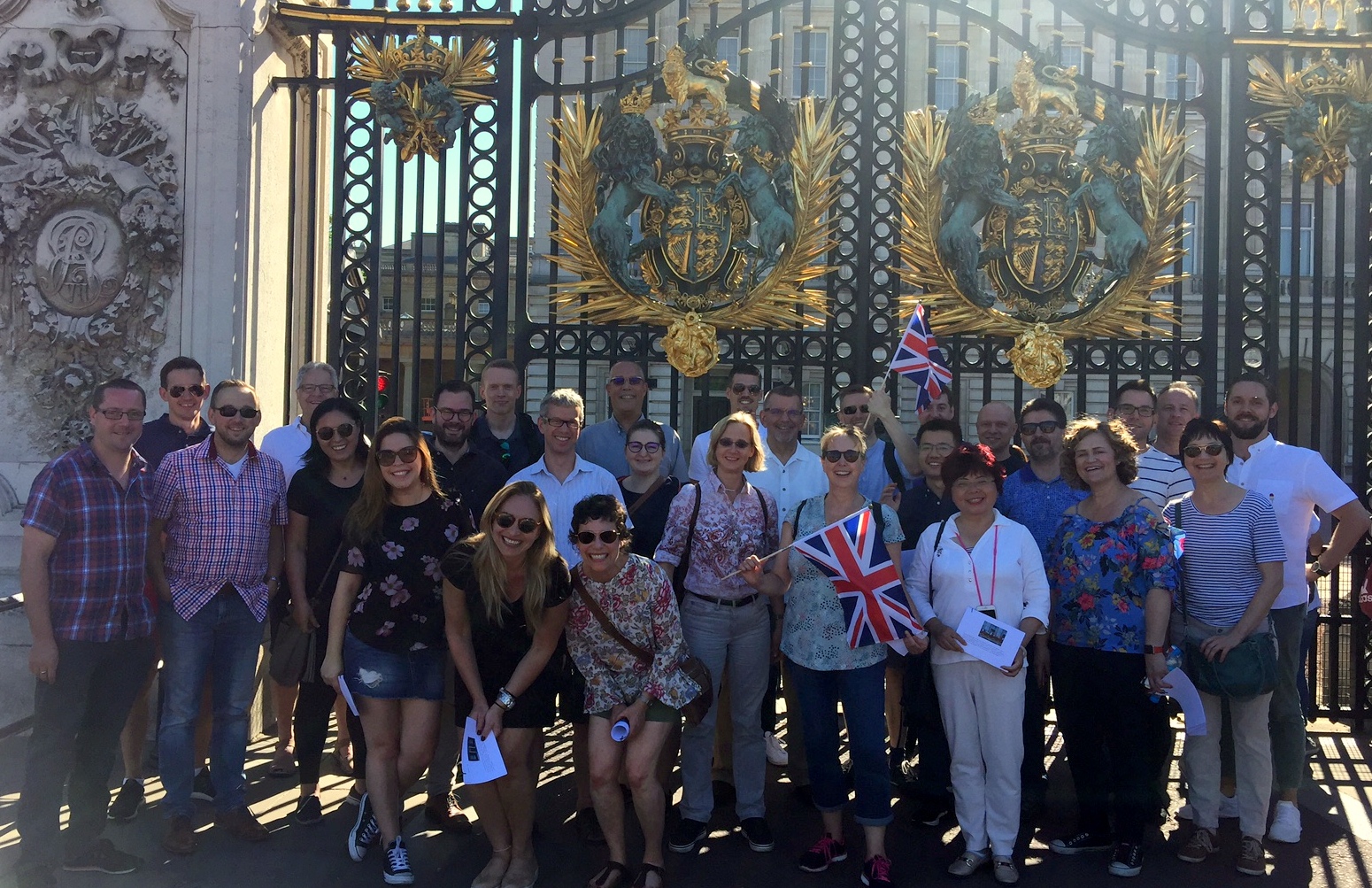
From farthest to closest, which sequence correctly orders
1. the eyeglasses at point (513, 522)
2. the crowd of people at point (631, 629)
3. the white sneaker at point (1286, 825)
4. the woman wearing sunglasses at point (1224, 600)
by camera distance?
1. the white sneaker at point (1286, 825)
2. the woman wearing sunglasses at point (1224, 600)
3. the crowd of people at point (631, 629)
4. the eyeglasses at point (513, 522)

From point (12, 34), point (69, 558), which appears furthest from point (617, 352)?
point (12, 34)

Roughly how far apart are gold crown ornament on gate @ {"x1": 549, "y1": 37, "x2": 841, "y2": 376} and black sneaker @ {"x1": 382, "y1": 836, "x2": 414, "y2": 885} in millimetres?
3404

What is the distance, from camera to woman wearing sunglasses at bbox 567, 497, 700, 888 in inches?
181

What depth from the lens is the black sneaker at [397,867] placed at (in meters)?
4.66

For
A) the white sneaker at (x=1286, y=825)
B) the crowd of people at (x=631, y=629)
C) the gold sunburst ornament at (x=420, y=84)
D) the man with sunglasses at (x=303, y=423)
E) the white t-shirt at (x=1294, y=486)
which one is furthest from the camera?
the gold sunburst ornament at (x=420, y=84)

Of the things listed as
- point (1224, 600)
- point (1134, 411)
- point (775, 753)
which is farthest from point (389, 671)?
point (1134, 411)

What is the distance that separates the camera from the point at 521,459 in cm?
616

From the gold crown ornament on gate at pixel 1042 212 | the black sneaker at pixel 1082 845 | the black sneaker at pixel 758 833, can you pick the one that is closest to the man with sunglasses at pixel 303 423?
the black sneaker at pixel 758 833

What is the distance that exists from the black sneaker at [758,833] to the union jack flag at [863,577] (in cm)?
97

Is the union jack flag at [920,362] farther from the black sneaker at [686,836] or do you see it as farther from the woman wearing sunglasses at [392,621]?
the woman wearing sunglasses at [392,621]

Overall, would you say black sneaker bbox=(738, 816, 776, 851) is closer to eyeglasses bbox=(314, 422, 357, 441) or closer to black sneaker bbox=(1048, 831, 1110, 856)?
black sneaker bbox=(1048, 831, 1110, 856)

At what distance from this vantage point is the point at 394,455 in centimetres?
478

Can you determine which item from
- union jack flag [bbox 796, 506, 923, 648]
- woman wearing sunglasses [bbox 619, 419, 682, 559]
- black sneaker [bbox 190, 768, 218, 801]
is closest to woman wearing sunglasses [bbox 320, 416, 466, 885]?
woman wearing sunglasses [bbox 619, 419, 682, 559]

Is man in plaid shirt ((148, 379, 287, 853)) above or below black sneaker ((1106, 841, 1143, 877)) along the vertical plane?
above
